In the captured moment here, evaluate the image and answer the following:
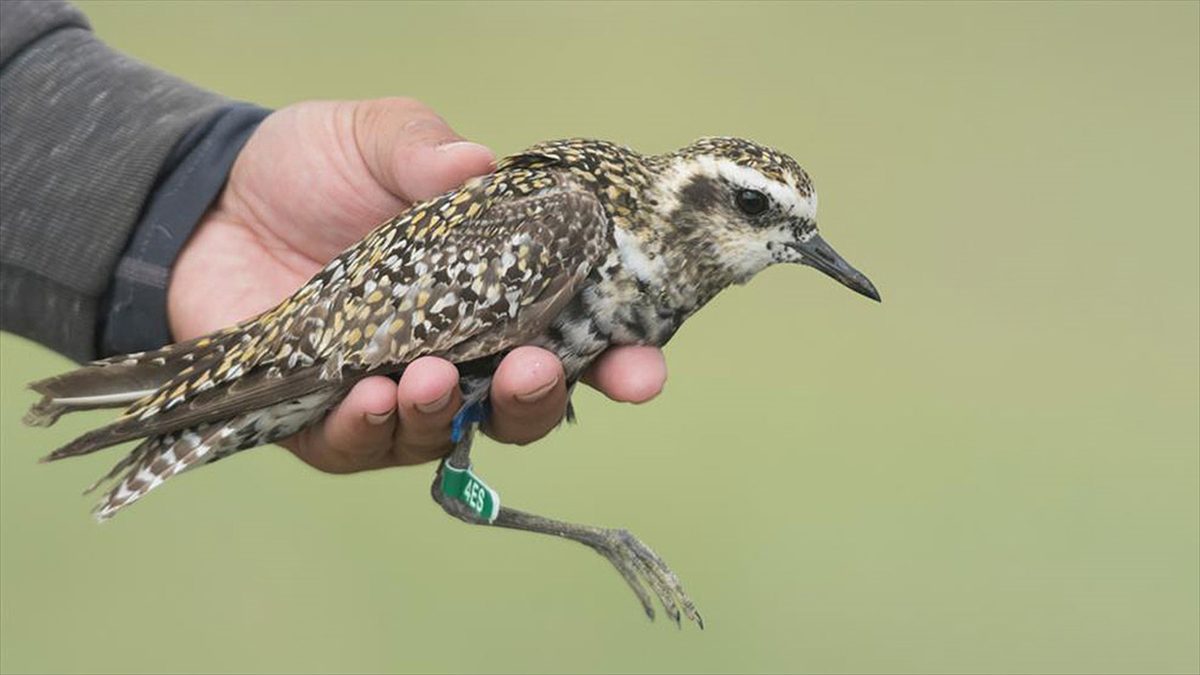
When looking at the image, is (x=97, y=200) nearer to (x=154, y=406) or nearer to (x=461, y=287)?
(x=154, y=406)

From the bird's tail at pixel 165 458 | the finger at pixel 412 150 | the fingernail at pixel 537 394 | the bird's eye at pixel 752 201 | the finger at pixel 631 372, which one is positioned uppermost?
the bird's eye at pixel 752 201

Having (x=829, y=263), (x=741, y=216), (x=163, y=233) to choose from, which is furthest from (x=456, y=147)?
(x=163, y=233)

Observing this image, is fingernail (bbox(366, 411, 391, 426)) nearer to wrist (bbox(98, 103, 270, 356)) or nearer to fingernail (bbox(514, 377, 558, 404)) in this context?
fingernail (bbox(514, 377, 558, 404))

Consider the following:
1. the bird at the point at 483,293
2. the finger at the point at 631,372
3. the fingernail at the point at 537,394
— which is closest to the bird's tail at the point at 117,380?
the bird at the point at 483,293

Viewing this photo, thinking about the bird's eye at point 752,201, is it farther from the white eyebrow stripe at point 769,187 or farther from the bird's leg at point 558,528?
the bird's leg at point 558,528

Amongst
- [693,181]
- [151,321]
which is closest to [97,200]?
[151,321]

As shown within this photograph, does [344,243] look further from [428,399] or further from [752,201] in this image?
[752,201]
